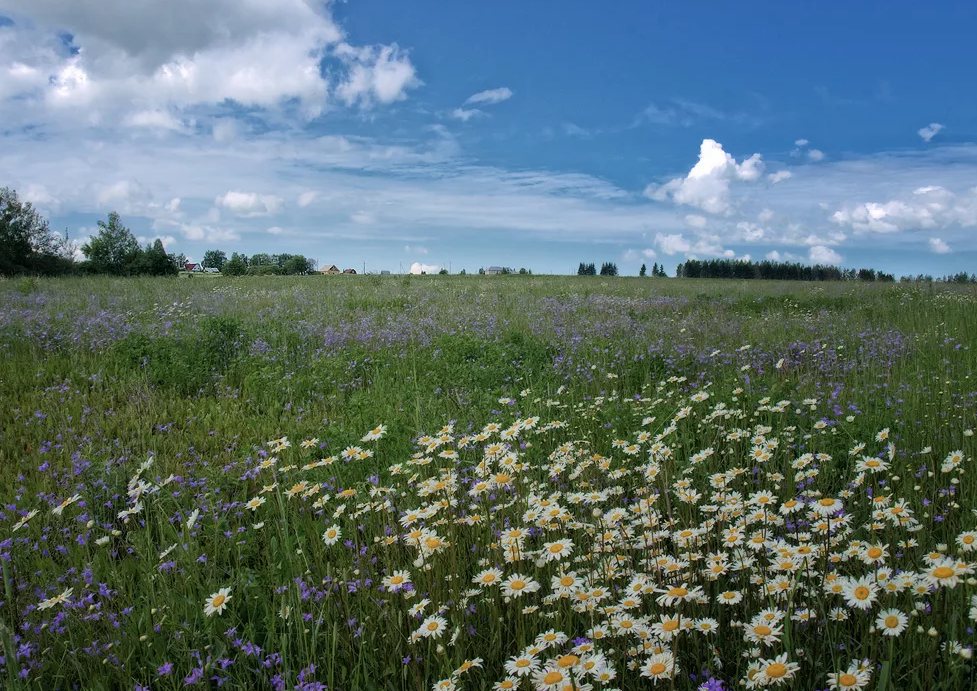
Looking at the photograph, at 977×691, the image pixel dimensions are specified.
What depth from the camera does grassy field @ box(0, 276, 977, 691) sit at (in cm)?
201

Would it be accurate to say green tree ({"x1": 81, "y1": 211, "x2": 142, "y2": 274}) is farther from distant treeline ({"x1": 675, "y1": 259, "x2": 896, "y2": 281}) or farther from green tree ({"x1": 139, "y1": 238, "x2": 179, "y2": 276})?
distant treeline ({"x1": 675, "y1": 259, "x2": 896, "y2": 281})

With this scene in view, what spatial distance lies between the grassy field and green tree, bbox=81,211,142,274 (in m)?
62.1

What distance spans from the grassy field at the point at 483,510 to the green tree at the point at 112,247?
6212cm

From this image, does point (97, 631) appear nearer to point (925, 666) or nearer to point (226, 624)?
point (226, 624)

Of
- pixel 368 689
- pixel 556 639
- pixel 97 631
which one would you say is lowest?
pixel 97 631

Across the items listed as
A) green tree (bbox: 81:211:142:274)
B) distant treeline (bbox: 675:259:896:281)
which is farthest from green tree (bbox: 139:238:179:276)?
distant treeline (bbox: 675:259:896:281)

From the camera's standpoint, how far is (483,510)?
118 inches

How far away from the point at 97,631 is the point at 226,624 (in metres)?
0.67

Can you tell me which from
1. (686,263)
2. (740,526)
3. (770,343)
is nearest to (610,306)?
(770,343)

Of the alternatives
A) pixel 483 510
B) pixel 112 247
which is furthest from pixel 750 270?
pixel 112 247

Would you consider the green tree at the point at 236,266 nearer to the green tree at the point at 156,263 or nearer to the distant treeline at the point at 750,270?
the green tree at the point at 156,263

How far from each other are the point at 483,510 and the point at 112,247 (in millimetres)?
77248

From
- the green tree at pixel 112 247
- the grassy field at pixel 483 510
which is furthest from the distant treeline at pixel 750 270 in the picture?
the green tree at pixel 112 247

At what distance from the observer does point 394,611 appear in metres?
2.40
